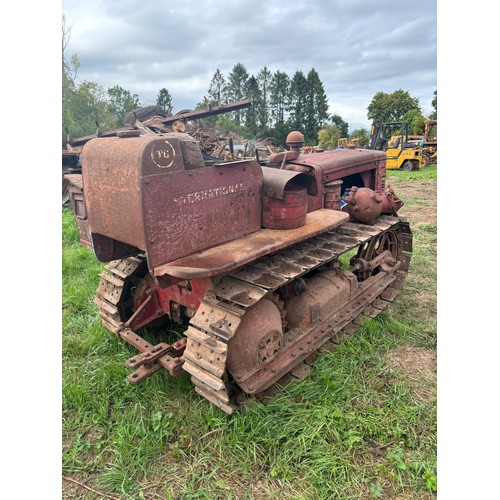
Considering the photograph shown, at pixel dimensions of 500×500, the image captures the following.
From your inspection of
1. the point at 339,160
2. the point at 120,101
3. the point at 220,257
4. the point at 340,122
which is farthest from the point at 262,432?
the point at 340,122

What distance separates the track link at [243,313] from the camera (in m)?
2.76

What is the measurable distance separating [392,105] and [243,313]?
136ft

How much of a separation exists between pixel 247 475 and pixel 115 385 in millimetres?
1446

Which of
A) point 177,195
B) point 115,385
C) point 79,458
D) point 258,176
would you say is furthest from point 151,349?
point 258,176

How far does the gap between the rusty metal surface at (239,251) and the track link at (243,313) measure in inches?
8.7

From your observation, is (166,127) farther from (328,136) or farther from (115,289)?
(328,136)

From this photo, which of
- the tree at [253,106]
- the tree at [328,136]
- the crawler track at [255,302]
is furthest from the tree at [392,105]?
the crawler track at [255,302]

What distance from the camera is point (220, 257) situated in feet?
9.18

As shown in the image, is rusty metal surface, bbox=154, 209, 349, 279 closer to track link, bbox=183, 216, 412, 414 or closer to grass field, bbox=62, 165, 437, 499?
track link, bbox=183, 216, 412, 414

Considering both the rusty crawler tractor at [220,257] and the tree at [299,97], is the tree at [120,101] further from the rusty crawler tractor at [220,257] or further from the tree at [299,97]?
the rusty crawler tractor at [220,257]

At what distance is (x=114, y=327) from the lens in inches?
149

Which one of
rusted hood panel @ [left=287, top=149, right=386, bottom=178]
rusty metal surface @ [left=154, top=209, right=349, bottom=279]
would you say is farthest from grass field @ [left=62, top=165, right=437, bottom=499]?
rusted hood panel @ [left=287, top=149, right=386, bottom=178]

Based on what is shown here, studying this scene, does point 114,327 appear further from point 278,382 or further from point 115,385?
point 278,382

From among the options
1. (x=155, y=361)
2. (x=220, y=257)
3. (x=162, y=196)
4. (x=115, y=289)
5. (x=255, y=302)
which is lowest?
(x=155, y=361)
